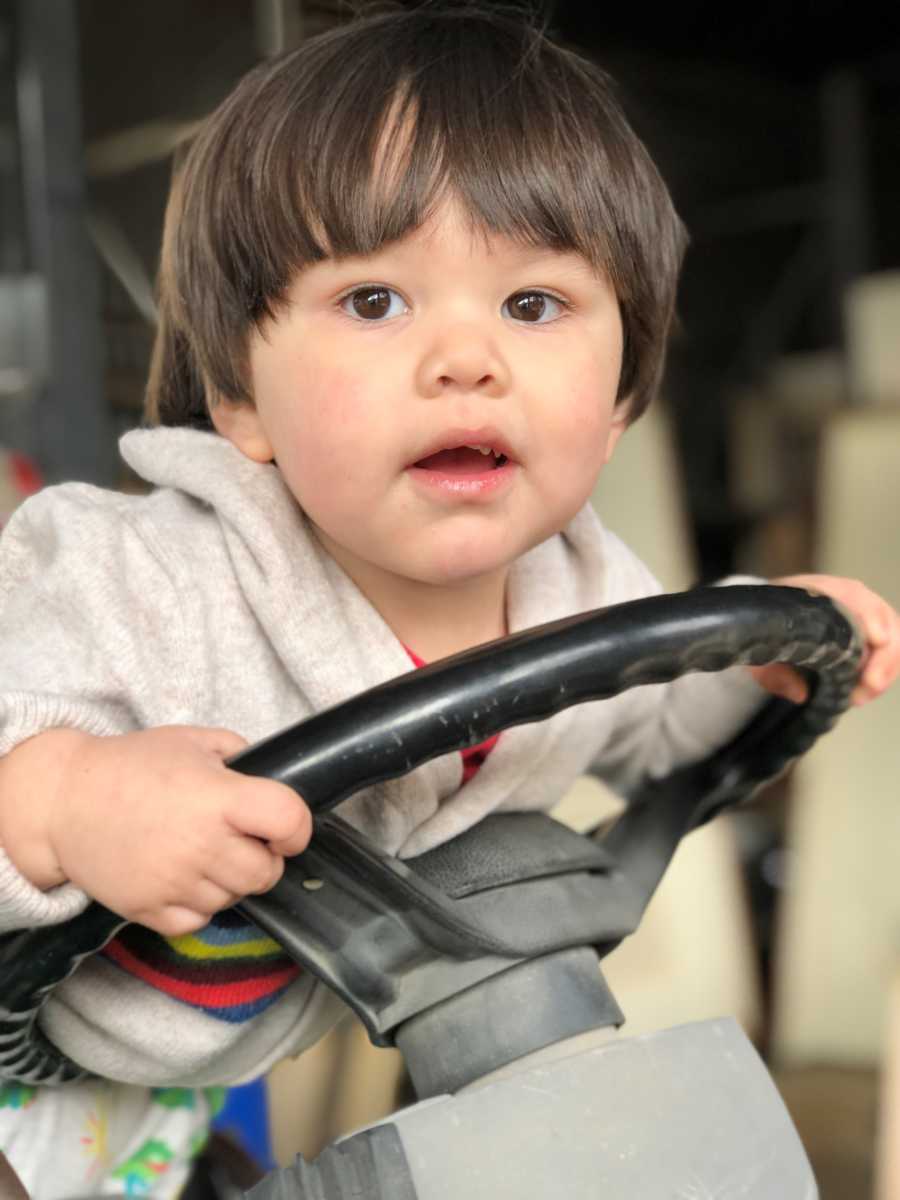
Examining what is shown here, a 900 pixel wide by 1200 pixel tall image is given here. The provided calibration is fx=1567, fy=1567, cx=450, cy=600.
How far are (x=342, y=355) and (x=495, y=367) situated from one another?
6 centimetres

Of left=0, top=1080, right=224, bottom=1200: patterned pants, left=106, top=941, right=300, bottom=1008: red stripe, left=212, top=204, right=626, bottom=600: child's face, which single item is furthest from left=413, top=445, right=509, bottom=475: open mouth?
left=0, top=1080, right=224, bottom=1200: patterned pants

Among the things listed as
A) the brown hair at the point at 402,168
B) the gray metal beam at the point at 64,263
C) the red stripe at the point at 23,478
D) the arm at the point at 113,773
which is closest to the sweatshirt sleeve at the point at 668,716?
the brown hair at the point at 402,168

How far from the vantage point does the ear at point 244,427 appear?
0.71m

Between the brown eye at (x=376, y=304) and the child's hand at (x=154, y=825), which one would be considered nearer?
the child's hand at (x=154, y=825)

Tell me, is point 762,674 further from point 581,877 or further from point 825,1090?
point 825,1090

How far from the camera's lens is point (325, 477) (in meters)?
0.63

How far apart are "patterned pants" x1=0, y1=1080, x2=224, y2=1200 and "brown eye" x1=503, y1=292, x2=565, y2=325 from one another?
411 millimetres

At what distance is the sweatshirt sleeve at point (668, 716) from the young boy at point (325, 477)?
0.06 meters

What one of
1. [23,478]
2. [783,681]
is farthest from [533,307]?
[23,478]

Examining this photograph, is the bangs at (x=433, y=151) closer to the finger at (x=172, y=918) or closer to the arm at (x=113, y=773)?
the arm at (x=113, y=773)

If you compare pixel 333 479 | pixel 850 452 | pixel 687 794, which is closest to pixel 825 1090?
pixel 850 452

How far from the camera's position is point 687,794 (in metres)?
0.78

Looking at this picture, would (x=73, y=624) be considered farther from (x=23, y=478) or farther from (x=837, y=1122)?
(x=837, y=1122)

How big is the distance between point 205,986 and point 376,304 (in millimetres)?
289
